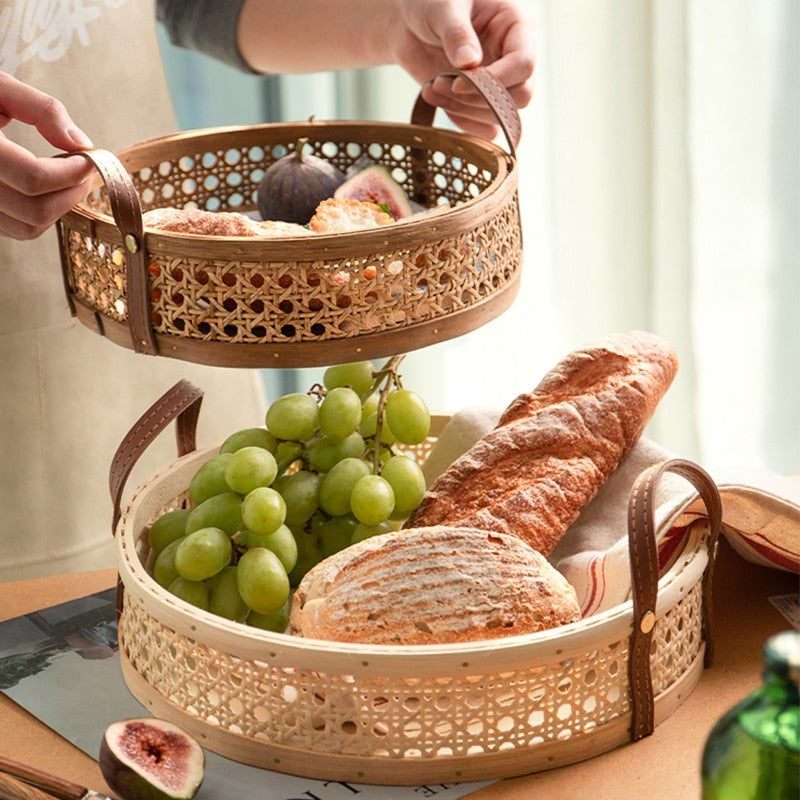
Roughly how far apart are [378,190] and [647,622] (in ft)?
1.67

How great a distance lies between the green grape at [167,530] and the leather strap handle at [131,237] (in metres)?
0.21

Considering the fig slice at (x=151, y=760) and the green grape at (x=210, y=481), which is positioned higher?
the green grape at (x=210, y=481)

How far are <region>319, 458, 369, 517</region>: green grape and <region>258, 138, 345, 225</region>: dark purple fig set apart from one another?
0.79ft

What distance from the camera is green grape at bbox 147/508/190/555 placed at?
108 centimetres

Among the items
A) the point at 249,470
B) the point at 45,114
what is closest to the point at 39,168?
the point at 45,114

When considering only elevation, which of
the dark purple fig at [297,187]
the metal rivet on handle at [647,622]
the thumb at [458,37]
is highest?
the thumb at [458,37]

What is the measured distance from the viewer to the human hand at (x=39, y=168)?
89 centimetres

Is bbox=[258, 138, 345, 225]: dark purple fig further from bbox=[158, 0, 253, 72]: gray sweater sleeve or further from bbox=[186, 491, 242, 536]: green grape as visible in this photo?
bbox=[158, 0, 253, 72]: gray sweater sleeve

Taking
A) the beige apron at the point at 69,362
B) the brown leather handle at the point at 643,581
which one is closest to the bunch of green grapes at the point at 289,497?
the brown leather handle at the point at 643,581

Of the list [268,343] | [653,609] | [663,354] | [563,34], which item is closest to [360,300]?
[268,343]

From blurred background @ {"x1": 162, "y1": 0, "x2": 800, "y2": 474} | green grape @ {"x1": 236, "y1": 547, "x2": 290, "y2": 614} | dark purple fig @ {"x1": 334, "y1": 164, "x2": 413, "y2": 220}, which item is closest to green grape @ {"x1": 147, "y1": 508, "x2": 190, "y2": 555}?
green grape @ {"x1": 236, "y1": 547, "x2": 290, "y2": 614}

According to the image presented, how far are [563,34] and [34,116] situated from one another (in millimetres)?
1641

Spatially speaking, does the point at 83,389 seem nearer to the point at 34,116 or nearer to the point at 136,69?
the point at 136,69

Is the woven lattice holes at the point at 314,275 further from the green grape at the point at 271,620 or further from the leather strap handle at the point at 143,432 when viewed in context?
the green grape at the point at 271,620
